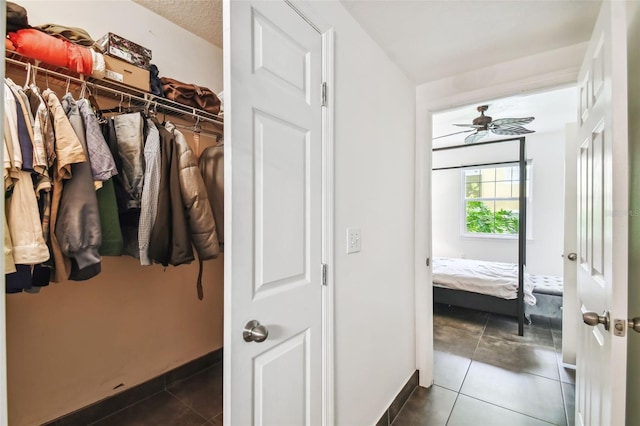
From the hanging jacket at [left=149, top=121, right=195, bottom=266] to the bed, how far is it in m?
3.17

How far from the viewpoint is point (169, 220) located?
1387 mm

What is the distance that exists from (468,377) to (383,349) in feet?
3.47

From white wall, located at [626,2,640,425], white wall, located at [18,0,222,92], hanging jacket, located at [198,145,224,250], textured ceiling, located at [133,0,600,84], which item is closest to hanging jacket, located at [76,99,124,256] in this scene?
hanging jacket, located at [198,145,224,250]

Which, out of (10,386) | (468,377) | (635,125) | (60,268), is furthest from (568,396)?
(10,386)

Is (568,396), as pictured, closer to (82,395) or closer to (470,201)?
(82,395)

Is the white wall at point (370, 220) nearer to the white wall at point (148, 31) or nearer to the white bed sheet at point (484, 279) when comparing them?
the white wall at point (148, 31)

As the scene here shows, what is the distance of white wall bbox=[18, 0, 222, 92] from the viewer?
147 centimetres

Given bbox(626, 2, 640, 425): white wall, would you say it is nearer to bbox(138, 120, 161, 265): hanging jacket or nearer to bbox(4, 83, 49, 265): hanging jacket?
bbox(138, 120, 161, 265): hanging jacket

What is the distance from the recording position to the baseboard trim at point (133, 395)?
1.57 meters

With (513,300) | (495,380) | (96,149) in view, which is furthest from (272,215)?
(513,300)

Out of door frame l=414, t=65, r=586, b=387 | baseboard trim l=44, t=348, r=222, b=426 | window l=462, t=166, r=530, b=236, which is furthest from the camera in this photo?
window l=462, t=166, r=530, b=236

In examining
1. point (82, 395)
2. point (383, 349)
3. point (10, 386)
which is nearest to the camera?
point (10, 386)

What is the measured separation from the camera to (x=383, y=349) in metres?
1.71

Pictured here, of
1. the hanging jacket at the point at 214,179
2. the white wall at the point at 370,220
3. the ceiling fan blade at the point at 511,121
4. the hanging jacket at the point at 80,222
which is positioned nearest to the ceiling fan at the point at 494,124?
the ceiling fan blade at the point at 511,121
